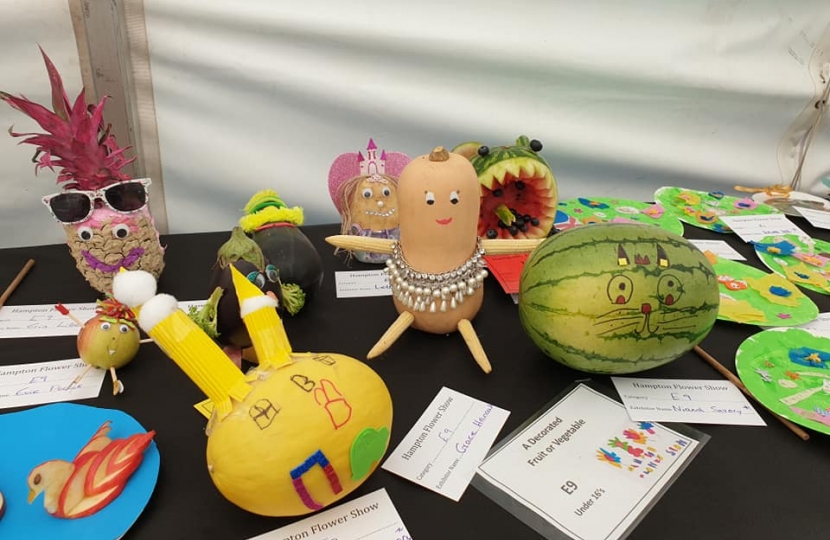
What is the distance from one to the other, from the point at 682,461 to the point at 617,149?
1.18 meters

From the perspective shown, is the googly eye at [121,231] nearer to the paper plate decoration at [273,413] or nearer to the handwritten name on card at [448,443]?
the paper plate decoration at [273,413]

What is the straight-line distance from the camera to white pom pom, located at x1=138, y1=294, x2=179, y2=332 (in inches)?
23.3

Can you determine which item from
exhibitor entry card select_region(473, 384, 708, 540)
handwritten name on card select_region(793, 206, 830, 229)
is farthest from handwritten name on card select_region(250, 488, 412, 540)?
handwritten name on card select_region(793, 206, 830, 229)

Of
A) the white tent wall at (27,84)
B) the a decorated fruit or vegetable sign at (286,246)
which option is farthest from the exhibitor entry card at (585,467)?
the white tent wall at (27,84)

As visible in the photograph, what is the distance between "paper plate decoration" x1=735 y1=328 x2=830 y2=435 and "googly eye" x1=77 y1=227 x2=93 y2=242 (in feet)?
3.88

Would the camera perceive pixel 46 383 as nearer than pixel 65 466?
No

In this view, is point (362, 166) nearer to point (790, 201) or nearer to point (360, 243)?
point (360, 243)

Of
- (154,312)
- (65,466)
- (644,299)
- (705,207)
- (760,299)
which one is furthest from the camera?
(705,207)

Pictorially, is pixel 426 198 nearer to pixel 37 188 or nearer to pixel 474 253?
pixel 474 253

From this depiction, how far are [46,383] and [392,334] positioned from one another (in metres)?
0.58

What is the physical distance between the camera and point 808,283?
1224mm

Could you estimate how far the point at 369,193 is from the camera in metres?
1.19

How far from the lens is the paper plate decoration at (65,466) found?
0.65 metres

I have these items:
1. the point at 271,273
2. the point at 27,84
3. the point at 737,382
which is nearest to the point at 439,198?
the point at 271,273
